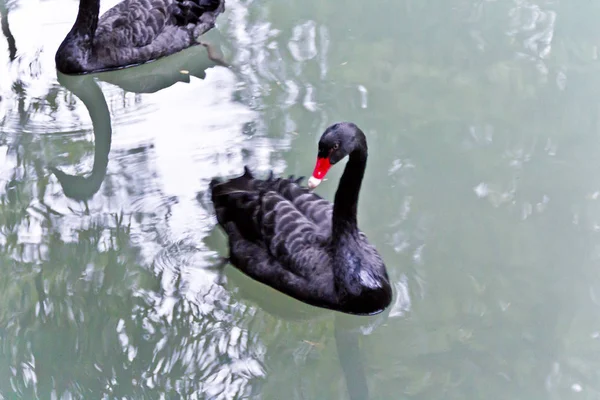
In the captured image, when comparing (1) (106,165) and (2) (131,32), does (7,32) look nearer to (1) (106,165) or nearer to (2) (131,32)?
(2) (131,32)

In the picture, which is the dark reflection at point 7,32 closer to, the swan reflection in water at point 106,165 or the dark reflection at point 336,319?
the swan reflection in water at point 106,165

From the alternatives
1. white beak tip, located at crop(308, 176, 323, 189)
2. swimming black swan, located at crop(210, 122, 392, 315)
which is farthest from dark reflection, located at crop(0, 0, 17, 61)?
white beak tip, located at crop(308, 176, 323, 189)

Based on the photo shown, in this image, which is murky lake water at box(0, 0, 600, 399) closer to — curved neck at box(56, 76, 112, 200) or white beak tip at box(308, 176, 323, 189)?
curved neck at box(56, 76, 112, 200)

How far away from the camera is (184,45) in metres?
6.57

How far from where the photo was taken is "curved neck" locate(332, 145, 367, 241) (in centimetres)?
383

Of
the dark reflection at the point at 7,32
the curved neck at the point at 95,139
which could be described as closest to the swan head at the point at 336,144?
the curved neck at the point at 95,139

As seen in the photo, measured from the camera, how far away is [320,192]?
16.1 feet

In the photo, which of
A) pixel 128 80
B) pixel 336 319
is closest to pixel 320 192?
pixel 336 319

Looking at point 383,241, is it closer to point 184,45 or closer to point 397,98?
point 397,98

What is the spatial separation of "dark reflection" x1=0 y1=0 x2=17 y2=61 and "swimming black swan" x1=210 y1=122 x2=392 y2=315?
2737mm

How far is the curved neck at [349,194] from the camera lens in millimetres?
3826

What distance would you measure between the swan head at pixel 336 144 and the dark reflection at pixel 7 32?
11.6 ft

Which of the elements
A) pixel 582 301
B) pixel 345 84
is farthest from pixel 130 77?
pixel 582 301

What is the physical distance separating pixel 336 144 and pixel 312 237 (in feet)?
2.18
